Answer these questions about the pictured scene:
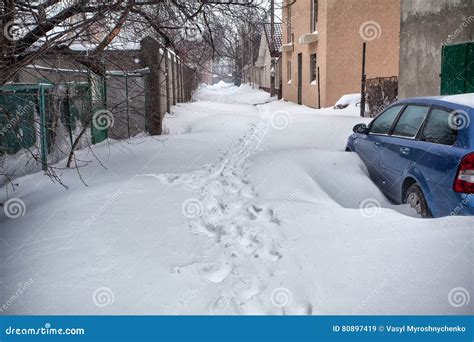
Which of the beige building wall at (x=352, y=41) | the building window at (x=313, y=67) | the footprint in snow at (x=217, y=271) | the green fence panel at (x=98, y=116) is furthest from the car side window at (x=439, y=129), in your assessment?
the building window at (x=313, y=67)

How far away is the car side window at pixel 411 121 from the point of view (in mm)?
4785

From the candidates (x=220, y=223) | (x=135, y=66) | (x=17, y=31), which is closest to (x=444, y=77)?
(x=135, y=66)

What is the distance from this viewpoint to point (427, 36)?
10500 mm

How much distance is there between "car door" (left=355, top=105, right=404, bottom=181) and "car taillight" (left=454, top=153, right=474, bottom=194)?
1.67m

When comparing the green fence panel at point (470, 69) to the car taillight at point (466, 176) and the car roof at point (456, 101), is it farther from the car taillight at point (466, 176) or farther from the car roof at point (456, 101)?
the car taillight at point (466, 176)

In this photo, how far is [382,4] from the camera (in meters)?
17.8

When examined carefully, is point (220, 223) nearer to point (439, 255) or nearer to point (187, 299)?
point (187, 299)

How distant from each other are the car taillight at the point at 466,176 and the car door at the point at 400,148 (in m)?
0.76

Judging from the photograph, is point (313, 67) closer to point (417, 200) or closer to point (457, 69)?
point (457, 69)

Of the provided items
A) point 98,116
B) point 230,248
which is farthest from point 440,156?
point 98,116

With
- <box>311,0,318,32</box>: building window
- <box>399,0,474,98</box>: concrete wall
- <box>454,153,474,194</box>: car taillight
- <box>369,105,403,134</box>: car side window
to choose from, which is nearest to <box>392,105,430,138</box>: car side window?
<box>369,105,403,134</box>: car side window

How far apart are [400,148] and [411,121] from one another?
323mm

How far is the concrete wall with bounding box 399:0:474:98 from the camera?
366 inches

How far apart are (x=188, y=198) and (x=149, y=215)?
2.41 feet
